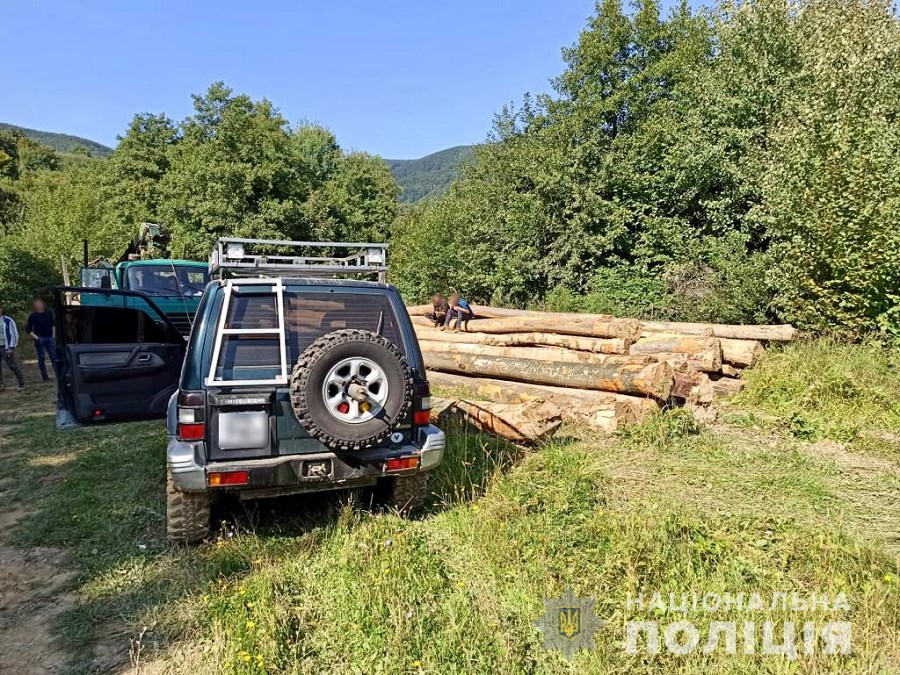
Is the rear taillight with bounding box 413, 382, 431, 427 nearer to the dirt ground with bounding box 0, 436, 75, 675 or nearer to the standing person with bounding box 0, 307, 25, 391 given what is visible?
the dirt ground with bounding box 0, 436, 75, 675

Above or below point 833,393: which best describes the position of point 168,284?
above

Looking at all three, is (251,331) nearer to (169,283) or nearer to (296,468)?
(296,468)

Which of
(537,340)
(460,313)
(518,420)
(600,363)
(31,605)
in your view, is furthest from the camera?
(460,313)

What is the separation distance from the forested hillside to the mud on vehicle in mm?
8910

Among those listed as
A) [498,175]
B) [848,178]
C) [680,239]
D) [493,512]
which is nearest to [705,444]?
[493,512]

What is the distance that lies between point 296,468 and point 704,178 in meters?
14.6

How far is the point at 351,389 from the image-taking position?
3811 millimetres

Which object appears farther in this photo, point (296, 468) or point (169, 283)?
point (169, 283)

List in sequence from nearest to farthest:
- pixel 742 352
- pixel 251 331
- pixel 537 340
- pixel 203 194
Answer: pixel 251 331 → pixel 742 352 → pixel 537 340 → pixel 203 194

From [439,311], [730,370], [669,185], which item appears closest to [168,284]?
[439,311]

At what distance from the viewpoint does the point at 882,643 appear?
9.40ft

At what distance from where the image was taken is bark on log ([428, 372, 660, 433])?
698cm

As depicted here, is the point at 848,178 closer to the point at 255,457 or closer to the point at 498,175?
the point at 255,457

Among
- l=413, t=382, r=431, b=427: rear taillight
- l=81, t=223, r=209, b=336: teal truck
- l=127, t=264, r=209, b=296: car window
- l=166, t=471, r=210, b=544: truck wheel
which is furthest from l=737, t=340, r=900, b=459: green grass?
l=127, t=264, r=209, b=296: car window
